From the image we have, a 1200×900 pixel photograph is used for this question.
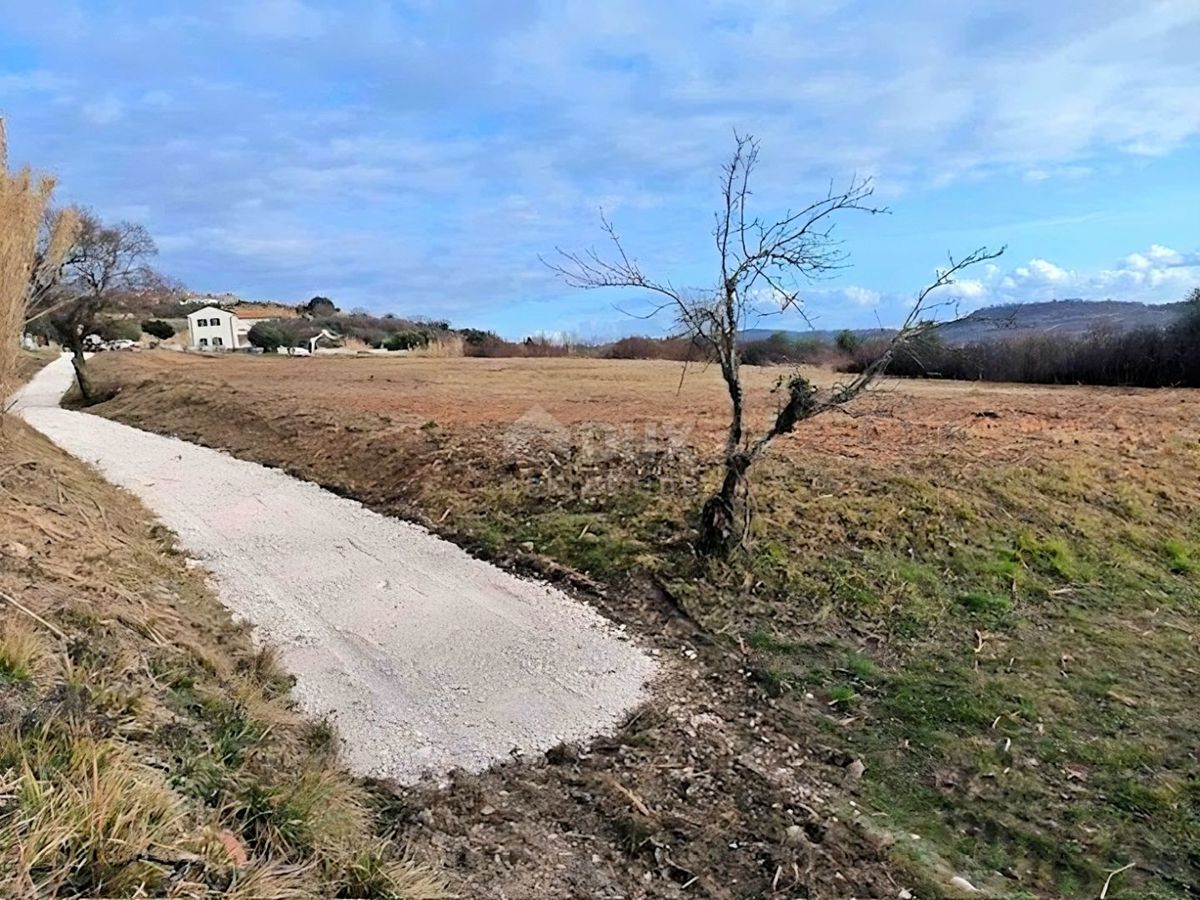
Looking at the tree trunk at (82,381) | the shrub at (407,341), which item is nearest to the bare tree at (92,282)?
the tree trunk at (82,381)

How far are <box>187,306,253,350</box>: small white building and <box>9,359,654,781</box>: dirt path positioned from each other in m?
49.0

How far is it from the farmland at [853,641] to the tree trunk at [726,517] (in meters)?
0.17

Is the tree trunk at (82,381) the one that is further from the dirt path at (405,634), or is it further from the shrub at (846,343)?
the shrub at (846,343)

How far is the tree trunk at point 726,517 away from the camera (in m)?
6.37

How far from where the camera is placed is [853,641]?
17.8 feet

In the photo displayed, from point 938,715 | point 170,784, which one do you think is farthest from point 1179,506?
point 170,784

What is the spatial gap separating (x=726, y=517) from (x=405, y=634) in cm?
263

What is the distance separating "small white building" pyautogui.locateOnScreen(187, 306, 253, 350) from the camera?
52844 mm

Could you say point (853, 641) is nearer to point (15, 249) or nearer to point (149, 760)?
point (149, 760)

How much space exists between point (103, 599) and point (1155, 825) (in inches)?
206

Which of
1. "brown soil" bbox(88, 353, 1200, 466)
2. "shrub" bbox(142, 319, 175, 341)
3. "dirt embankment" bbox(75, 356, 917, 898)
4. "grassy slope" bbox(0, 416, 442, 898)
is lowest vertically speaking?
"dirt embankment" bbox(75, 356, 917, 898)

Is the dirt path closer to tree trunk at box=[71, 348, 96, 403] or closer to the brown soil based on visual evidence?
the brown soil

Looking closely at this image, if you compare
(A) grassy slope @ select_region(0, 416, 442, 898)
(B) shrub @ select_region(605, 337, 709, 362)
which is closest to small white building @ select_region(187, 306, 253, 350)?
(B) shrub @ select_region(605, 337, 709, 362)

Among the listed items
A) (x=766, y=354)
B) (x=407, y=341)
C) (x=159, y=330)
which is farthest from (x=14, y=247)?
(x=159, y=330)
